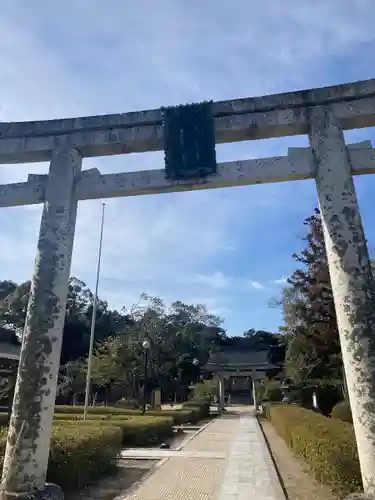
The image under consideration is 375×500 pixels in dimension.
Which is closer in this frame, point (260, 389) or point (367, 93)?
point (367, 93)

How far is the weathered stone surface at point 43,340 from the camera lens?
5.40m

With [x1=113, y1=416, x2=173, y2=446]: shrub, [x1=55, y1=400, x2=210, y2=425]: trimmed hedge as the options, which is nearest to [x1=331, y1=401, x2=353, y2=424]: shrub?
[x1=113, y1=416, x2=173, y2=446]: shrub

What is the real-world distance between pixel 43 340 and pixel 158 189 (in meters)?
2.95

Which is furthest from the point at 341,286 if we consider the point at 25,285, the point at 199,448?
the point at 25,285

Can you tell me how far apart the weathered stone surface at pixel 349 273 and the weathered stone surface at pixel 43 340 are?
4.00 meters

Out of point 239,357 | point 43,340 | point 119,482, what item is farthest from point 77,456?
point 239,357

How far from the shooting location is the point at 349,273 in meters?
5.57

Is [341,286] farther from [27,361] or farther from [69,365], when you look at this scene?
[69,365]

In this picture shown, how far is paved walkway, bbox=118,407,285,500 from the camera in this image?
7.27m

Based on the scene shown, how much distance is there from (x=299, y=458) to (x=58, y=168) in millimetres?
9514

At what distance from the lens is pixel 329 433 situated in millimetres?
7809

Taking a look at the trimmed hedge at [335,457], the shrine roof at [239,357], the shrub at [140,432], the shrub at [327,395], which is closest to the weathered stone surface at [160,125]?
the trimmed hedge at [335,457]

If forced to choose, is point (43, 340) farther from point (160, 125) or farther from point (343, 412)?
point (343, 412)

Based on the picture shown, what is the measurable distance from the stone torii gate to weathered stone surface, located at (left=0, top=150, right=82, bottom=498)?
0.01 meters
